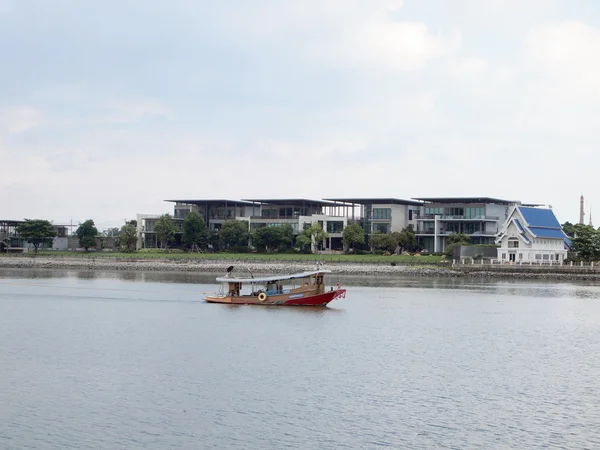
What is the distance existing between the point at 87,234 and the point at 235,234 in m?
34.4

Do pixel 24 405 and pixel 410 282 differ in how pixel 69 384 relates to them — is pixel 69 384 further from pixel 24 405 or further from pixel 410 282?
pixel 410 282

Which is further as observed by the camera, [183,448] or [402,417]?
[402,417]

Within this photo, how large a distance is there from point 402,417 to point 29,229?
5240 inches

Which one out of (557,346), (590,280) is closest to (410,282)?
(590,280)

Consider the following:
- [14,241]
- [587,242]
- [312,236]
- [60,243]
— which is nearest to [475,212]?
[312,236]

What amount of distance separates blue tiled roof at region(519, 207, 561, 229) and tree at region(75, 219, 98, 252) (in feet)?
275

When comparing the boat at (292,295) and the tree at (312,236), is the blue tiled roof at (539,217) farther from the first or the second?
the boat at (292,295)

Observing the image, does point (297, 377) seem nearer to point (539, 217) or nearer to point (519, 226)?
point (519, 226)

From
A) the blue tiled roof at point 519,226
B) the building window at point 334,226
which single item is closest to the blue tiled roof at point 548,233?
the blue tiled roof at point 519,226

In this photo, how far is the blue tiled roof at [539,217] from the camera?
113812 millimetres

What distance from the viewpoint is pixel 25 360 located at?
38.3m

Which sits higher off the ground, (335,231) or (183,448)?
(335,231)

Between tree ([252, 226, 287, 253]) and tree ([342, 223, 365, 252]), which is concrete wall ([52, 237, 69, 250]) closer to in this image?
tree ([252, 226, 287, 253])

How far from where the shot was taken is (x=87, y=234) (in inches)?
6289
